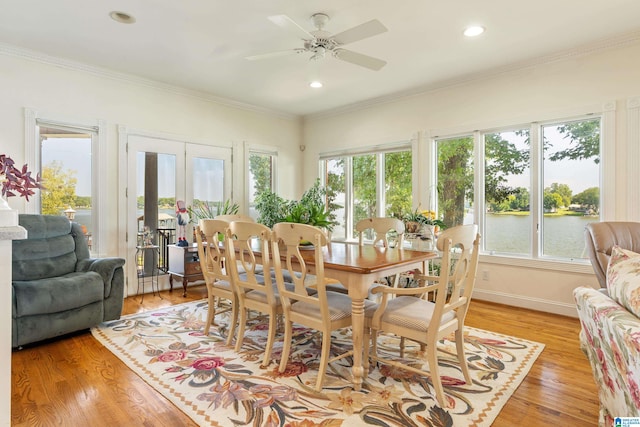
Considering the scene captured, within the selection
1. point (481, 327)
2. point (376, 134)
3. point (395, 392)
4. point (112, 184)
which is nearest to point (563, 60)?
point (376, 134)

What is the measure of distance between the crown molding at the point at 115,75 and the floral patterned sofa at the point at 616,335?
4.87m

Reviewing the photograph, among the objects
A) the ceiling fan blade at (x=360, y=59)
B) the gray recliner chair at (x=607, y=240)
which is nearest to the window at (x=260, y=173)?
the ceiling fan blade at (x=360, y=59)

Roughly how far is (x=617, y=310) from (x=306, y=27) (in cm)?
299

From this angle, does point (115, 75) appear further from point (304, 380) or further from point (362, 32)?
point (304, 380)

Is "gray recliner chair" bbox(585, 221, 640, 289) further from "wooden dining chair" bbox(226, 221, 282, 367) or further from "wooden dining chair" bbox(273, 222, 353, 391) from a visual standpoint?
"wooden dining chair" bbox(226, 221, 282, 367)

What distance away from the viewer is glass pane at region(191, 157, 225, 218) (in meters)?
5.12

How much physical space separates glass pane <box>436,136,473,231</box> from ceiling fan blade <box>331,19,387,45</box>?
2435 millimetres

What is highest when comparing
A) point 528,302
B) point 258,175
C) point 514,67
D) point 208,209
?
point 514,67

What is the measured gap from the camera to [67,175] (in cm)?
405

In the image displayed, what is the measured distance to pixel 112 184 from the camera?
4316mm

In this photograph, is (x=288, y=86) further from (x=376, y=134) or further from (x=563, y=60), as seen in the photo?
(x=563, y=60)

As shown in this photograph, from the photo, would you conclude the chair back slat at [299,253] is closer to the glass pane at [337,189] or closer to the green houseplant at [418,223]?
the green houseplant at [418,223]

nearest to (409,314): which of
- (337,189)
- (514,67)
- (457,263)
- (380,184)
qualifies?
(457,263)

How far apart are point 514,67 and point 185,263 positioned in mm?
4479
